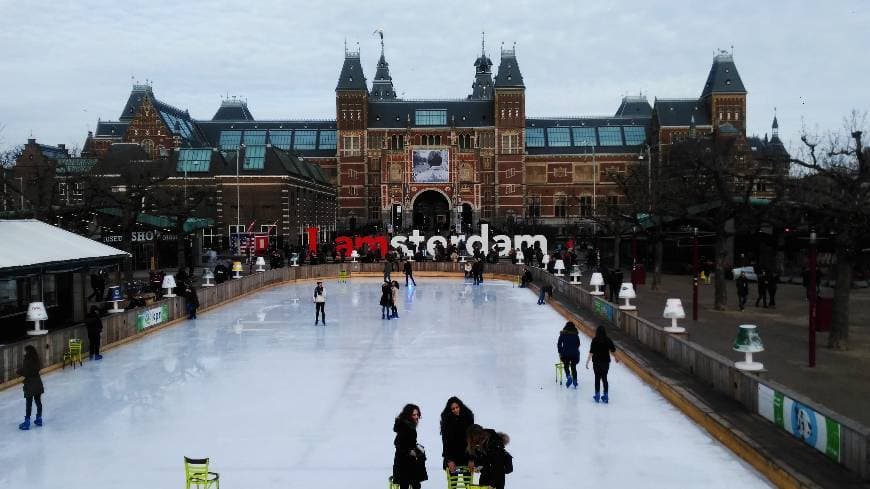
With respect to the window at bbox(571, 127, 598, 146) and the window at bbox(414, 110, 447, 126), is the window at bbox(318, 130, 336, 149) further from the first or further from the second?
the window at bbox(571, 127, 598, 146)

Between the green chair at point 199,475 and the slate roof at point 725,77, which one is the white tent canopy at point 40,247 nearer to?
the green chair at point 199,475

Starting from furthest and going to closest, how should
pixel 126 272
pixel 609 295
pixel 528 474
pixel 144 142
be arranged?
pixel 144 142 → pixel 126 272 → pixel 609 295 → pixel 528 474

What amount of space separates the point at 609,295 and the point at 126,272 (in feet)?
60.0

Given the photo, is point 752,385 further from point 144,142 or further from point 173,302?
point 144,142

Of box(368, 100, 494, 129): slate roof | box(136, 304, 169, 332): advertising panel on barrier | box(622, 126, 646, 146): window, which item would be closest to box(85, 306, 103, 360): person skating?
box(136, 304, 169, 332): advertising panel on barrier

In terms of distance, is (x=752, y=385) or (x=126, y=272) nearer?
(x=752, y=385)

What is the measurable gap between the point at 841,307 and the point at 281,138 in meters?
83.1

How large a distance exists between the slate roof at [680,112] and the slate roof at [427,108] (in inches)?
711

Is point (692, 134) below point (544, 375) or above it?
above

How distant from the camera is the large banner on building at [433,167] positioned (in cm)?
8506

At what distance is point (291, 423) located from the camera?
11.7 metres

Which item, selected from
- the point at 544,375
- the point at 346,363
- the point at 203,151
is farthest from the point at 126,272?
the point at 203,151

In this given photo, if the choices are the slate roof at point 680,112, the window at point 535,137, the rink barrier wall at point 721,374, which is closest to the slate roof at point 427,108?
the window at point 535,137

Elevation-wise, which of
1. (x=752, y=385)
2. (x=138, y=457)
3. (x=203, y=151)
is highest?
(x=203, y=151)
